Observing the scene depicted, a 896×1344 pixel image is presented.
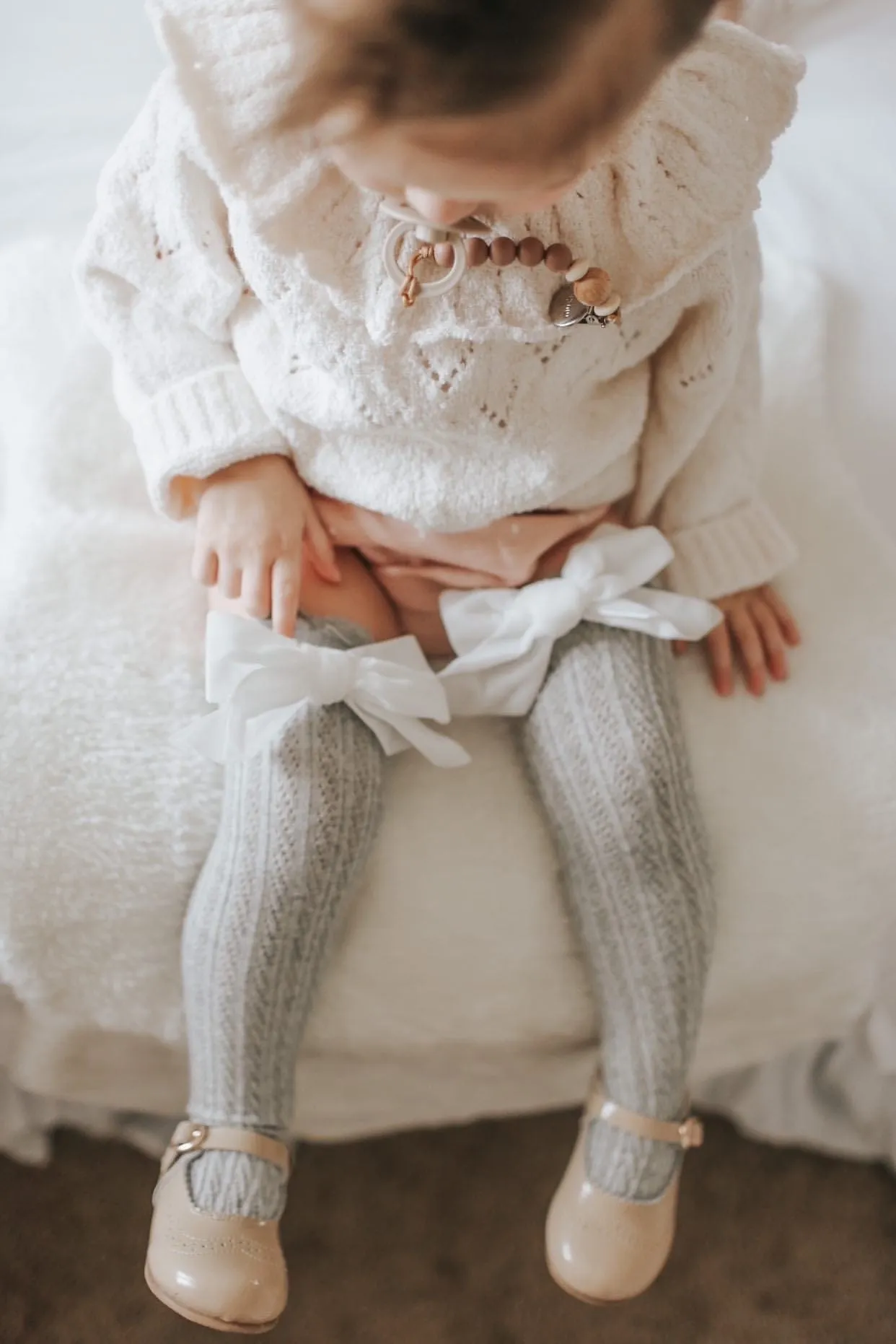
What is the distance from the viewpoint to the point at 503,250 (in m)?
0.58

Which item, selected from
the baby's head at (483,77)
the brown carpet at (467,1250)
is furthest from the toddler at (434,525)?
the brown carpet at (467,1250)

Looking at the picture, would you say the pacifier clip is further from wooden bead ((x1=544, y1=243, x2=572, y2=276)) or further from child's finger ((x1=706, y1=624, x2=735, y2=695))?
child's finger ((x1=706, y1=624, x2=735, y2=695))

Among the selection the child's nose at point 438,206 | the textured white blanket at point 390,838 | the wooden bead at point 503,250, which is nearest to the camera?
the child's nose at point 438,206

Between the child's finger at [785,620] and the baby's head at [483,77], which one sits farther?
the child's finger at [785,620]

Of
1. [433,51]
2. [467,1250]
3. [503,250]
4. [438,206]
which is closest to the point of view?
[433,51]

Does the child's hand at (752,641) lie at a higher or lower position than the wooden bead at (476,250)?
lower

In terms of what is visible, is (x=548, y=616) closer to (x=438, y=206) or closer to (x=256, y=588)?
(x=256, y=588)

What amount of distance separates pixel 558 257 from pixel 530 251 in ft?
0.05

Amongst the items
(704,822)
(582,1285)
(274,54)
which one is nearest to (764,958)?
(704,822)

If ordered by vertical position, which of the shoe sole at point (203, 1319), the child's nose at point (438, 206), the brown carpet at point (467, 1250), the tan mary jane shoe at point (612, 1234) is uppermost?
the child's nose at point (438, 206)

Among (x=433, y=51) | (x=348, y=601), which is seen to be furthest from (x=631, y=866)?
(x=433, y=51)

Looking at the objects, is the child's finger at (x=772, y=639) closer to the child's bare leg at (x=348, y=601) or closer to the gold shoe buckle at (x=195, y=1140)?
the child's bare leg at (x=348, y=601)

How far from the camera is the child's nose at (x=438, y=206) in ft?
1.54

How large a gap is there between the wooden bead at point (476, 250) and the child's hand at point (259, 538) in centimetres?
20
